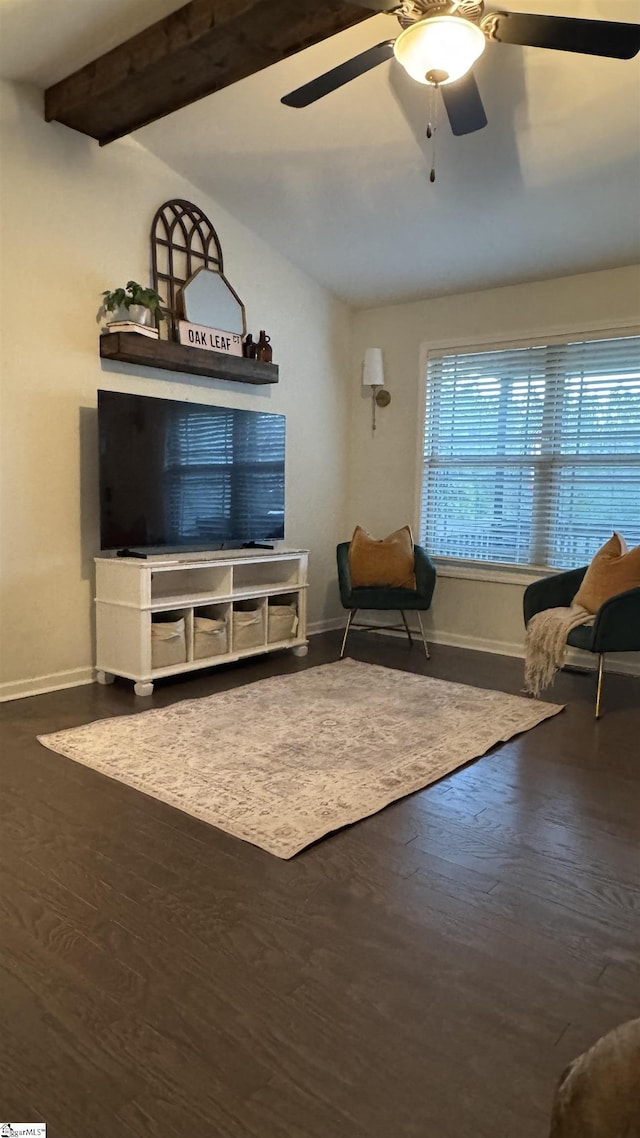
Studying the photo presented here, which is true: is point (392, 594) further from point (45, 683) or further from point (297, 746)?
point (45, 683)

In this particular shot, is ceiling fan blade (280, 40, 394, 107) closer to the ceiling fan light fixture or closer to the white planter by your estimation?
the ceiling fan light fixture

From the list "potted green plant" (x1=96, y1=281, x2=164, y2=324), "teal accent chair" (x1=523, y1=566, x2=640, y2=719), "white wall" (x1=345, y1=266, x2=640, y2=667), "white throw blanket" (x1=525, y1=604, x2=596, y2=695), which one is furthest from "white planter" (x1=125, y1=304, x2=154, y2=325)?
"teal accent chair" (x1=523, y1=566, x2=640, y2=719)

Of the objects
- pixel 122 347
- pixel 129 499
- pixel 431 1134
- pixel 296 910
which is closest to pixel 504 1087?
pixel 431 1134

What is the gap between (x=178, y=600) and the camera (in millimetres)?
3779

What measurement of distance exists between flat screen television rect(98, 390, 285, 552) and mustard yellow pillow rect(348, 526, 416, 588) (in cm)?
53

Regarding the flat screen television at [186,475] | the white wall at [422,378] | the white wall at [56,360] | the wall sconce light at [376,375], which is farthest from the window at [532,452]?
the white wall at [56,360]

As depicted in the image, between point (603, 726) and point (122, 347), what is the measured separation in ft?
9.69

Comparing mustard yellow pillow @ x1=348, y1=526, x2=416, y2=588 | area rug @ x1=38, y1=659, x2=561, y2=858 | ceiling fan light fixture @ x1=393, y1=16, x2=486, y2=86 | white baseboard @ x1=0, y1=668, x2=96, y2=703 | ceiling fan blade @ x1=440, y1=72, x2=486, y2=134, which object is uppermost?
ceiling fan blade @ x1=440, y1=72, x2=486, y2=134

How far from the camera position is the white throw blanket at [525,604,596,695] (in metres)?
3.58

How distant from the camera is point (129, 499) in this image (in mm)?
3734

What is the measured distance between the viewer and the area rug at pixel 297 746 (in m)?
2.38

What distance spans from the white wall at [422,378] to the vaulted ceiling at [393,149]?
0.14 meters

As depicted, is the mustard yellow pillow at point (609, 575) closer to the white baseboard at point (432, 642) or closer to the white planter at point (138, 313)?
the white baseboard at point (432, 642)

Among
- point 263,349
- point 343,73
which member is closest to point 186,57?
point 343,73
